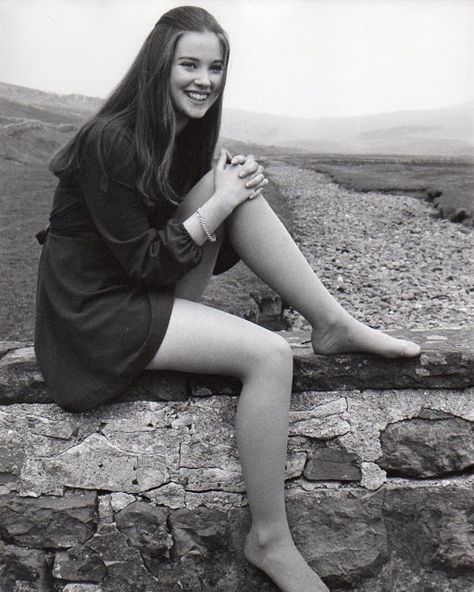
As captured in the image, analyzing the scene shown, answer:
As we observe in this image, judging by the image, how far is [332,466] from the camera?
81.6 inches

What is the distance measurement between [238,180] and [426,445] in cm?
91

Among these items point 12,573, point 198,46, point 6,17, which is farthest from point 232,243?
point 6,17

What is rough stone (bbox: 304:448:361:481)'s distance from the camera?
6.78 ft

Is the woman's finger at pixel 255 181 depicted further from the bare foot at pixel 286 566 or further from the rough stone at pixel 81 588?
the rough stone at pixel 81 588

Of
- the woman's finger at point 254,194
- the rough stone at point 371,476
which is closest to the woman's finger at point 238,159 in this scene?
the woman's finger at point 254,194

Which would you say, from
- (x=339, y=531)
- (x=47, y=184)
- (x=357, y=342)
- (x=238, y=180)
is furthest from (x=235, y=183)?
(x=47, y=184)

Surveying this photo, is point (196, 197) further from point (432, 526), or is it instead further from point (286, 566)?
point (432, 526)

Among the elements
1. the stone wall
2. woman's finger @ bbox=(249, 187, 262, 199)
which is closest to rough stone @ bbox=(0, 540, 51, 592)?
the stone wall

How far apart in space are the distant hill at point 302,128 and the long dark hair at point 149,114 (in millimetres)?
3516

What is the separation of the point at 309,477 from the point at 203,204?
83 cm

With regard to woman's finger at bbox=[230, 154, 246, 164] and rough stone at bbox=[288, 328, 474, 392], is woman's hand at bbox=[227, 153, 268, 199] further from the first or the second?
rough stone at bbox=[288, 328, 474, 392]

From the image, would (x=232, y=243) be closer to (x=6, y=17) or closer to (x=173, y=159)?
(x=173, y=159)

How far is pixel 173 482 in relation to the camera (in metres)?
2.06

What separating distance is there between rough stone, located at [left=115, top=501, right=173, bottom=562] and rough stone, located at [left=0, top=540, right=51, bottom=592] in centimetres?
26
